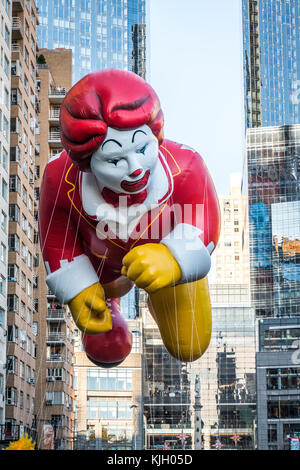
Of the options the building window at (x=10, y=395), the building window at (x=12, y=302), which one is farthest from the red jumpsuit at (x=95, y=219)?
the building window at (x=12, y=302)

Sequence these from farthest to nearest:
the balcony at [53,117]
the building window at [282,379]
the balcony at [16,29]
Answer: the building window at [282,379], the balcony at [53,117], the balcony at [16,29]

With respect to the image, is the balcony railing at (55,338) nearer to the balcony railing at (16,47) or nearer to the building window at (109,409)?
the building window at (109,409)

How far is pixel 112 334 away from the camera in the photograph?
30.7 feet

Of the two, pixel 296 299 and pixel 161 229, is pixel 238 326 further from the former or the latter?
pixel 161 229

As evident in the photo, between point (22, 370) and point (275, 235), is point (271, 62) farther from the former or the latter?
point (22, 370)

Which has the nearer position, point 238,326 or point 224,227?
point 238,326

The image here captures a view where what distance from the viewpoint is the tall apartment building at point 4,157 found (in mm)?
29484

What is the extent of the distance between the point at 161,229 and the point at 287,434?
4896 centimetres

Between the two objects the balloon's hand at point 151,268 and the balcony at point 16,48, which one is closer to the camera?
the balloon's hand at point 151,268

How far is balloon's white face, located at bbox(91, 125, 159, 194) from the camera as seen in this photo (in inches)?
311

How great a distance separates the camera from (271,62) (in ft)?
283

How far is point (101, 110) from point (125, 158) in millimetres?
507

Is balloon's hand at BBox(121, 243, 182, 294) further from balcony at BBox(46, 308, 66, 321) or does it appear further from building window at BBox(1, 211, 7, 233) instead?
balcony at BBox(46, 308, 66, 321)

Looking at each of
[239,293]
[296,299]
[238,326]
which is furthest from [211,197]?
[239,293]
